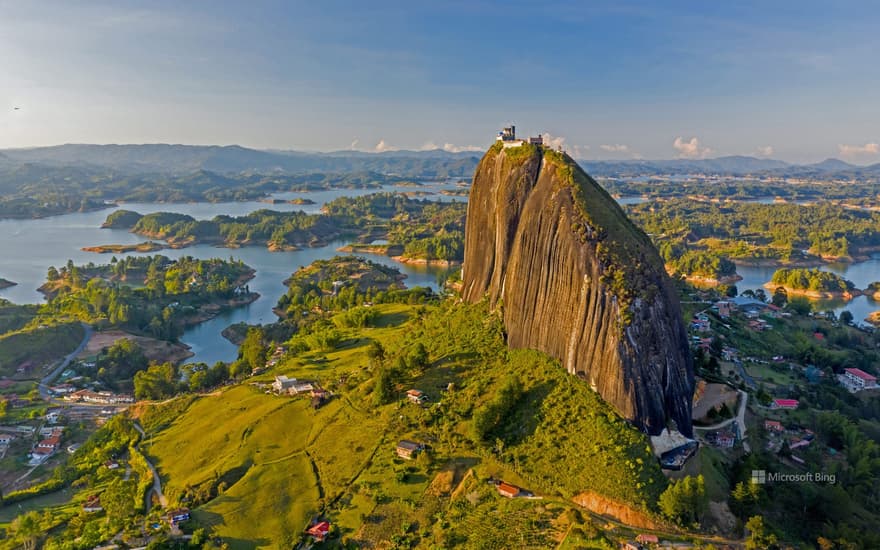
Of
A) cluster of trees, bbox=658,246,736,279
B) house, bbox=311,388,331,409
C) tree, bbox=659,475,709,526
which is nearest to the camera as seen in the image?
tree, bbox=659,475,709,526

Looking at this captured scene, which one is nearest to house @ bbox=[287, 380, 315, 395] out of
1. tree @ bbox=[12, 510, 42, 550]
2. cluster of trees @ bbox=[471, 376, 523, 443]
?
cluster of trees @ bbox=[471, 376, 523, 443]

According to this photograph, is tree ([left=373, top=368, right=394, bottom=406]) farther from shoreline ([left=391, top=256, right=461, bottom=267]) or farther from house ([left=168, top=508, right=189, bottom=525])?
shoreline ([left=391, top=256, right=461, bottom=267])

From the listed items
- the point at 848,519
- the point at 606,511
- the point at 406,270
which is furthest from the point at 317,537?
the point at 406,270

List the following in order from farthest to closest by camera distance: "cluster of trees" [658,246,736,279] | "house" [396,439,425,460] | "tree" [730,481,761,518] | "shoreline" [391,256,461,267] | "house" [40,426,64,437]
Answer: "shoreline" [391,256,461,267], "cluster of trees" [658,246,736,279], "house" [40,426,64,437], "house" [396,439,425,460], "tree" [730,481,761,518]

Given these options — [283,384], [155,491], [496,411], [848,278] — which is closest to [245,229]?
[283,384]

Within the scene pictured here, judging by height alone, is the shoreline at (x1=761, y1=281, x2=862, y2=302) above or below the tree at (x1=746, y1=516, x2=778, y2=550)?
below

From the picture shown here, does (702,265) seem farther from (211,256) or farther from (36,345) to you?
(211,256)

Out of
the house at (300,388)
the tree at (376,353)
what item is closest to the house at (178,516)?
the house at (300,388)
